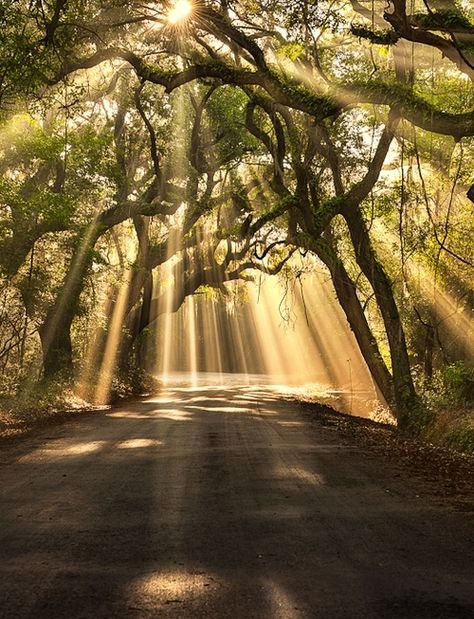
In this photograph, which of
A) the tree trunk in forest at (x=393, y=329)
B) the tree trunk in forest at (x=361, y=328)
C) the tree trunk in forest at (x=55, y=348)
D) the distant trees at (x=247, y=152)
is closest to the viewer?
the distant trees at (x=247, y=152)

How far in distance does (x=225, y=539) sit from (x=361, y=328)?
13140 mm

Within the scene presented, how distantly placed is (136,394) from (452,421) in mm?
18944

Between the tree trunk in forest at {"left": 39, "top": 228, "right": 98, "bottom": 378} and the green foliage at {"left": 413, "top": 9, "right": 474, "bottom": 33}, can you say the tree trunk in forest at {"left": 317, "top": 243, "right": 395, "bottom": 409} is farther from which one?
the green foliage at {"left": 413, "top": 9, "right": 474, "bottom": 33}

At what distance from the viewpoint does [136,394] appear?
30.2 meters

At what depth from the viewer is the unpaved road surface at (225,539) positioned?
12.6 ft

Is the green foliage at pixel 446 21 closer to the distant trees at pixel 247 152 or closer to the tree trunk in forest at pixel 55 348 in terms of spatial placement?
the distant trees at pixel 247 152

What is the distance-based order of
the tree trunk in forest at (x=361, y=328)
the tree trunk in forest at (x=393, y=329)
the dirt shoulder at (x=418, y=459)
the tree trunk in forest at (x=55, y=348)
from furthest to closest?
the tree trunk in forest at (x=55, y=348), the tree trunk in forest at (x=361, y=328), the tree trunk in forest at (x=393, y=329), the dirt shoulder at (x=418, y=459)

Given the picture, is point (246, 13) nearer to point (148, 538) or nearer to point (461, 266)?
point (148, 538)

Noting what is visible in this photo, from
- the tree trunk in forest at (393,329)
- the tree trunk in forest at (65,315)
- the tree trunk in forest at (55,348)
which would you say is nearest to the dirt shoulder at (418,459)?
the tree trunk in forest at (393,329)

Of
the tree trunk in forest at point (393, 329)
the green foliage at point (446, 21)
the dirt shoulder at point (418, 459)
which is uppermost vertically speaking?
the green foliage at point (446, 21)

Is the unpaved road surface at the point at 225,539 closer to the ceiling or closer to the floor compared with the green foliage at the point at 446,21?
closer to the floor

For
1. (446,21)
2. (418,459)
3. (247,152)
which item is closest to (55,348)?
(247,152)

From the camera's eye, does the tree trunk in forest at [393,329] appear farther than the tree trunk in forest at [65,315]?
No

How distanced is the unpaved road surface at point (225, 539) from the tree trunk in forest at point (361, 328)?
7712 millimetres
